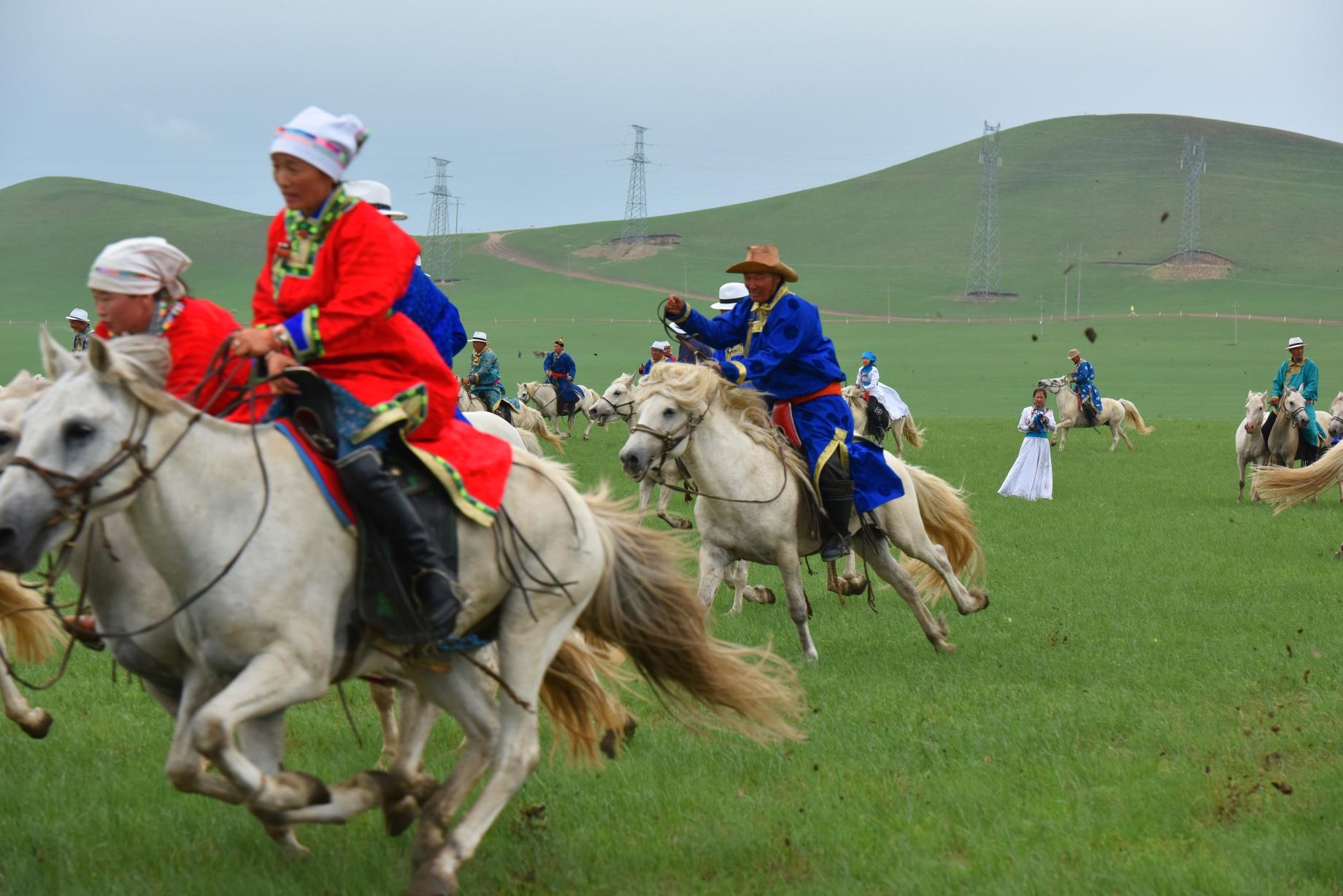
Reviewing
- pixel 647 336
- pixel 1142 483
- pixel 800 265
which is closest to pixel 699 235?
pixel 800 265

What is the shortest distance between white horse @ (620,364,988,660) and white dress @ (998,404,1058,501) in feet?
35.8

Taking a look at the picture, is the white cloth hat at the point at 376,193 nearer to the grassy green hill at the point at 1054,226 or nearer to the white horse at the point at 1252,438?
the white horse at the point at 1252,438

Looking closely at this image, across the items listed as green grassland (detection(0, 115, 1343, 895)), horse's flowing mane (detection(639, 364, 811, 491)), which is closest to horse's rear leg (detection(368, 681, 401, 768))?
green grassland (detection(0, 115, 1343, 895))

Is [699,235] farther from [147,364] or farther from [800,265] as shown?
[147,364]

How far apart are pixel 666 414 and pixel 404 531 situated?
4.09 meters

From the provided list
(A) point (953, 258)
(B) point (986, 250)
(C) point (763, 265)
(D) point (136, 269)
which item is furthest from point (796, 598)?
(A) point (953, 258)

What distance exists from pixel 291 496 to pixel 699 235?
123747 millimetres

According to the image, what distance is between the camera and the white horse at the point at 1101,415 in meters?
29.7

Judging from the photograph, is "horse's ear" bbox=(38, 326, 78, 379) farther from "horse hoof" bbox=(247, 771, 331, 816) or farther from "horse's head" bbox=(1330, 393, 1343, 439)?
"horse's head" bbox=(1330, 393, 1343, 439)

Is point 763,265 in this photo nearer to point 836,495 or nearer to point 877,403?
point 836,495

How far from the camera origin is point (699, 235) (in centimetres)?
12675

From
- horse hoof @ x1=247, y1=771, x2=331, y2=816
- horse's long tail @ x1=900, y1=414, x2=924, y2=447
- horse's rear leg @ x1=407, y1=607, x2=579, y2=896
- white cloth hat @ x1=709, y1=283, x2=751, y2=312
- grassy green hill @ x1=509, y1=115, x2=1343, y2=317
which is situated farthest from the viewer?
grassy green hill @ x1=509, y1=115, x2=1343, y2=317

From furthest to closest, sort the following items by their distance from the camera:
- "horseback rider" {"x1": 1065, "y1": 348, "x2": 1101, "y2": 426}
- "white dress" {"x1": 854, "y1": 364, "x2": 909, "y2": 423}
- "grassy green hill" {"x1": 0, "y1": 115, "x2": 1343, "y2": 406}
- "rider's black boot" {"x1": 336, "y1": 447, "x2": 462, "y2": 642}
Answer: "grassy green hill" {"x1": 0, "y1": 115, "x2": 1343, "y2": 406} < "horseback rider" {"x1": 1065, "y1": 348, "x2": 1101, "y2": 426} < "white dress" {"x1": 854, "y1": 364, "x2": 909, "y2": 423} < "rider's black boot" {"x1": 336, "y1": 447, "x2": 462, "y2": 642}

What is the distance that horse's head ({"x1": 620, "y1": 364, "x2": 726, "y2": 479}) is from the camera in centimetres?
Result: 855
